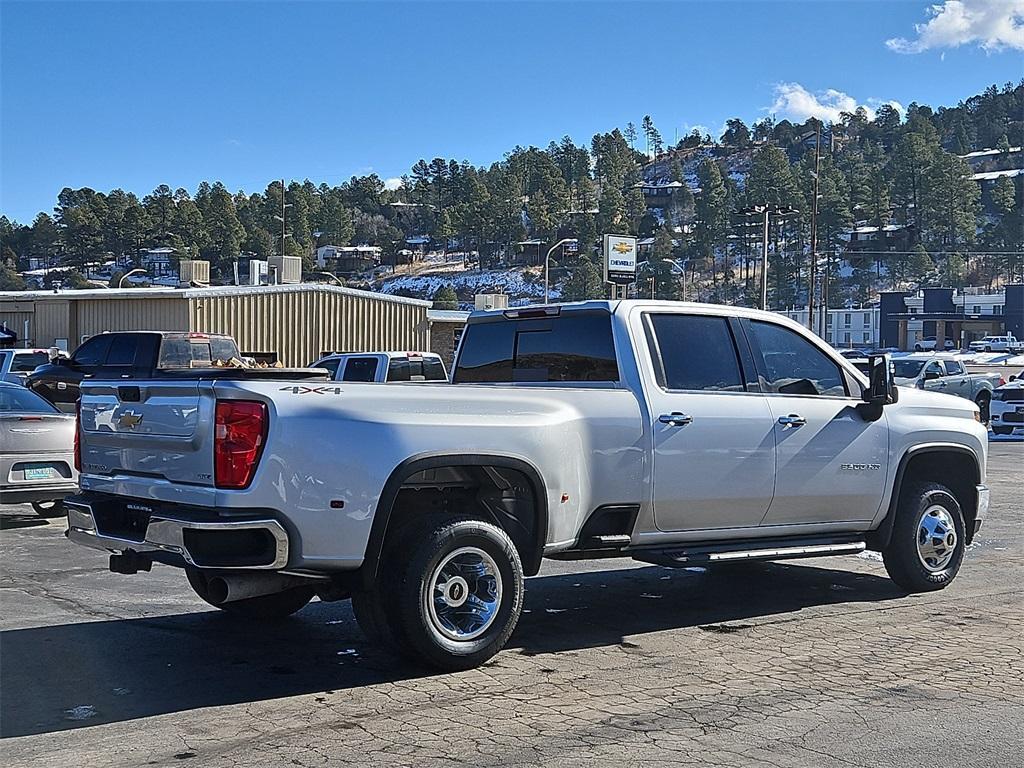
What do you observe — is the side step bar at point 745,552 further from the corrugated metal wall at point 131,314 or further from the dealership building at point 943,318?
the dealership building at point 943,318

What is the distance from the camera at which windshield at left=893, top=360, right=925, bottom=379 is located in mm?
31248

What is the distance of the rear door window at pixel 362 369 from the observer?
884 inches

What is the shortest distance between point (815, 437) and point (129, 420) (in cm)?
447

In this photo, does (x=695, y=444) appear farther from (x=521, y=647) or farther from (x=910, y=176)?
(x=910, y=176)

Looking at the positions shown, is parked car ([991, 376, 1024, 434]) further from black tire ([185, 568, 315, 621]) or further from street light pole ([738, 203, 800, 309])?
black tire ([185, 568, 315, 621])

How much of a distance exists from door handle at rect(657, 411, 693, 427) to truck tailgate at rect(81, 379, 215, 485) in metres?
2.81

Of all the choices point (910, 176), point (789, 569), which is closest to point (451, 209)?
point (910, 176)

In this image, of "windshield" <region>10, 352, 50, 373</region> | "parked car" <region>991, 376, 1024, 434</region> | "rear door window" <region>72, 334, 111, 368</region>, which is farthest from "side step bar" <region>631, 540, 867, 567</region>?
"windshield" <region>10, 352, 50, 373</region>

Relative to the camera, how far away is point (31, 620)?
7648 millimetres

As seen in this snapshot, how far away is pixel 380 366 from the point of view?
22453 millimetres

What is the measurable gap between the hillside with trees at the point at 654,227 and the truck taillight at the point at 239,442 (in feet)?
312

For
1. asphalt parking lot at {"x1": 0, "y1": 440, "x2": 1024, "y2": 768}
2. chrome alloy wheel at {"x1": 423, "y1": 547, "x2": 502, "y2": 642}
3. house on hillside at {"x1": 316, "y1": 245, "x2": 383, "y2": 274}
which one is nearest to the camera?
asphalt parking lot at {"x1": 0, "y1": 440, "x2": 1024, "y2": 768}

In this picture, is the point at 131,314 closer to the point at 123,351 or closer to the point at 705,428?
the point at 123,351

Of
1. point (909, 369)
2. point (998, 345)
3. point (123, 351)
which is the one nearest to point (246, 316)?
point (123, 351)
